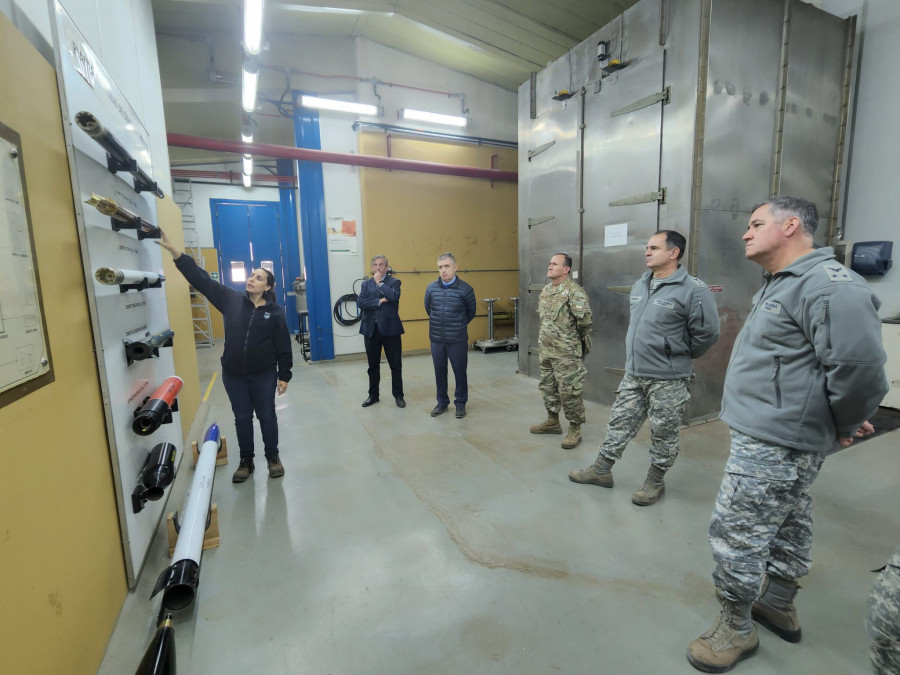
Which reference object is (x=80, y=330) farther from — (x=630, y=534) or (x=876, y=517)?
(x=876, y=517)

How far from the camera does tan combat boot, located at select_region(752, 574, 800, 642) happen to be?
1545 millimetres

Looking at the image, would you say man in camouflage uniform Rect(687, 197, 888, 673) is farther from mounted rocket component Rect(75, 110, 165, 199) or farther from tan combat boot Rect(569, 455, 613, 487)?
mounted rocket component Rect(75, 110, 165, 199)

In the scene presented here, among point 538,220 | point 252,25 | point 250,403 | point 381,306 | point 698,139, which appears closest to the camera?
point 250,403

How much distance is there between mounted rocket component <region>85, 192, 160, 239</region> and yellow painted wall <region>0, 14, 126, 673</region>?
0.28 ft

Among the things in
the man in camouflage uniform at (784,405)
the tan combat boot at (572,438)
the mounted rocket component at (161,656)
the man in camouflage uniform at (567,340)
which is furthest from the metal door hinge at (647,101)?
the mounted rocket component at (161,656)

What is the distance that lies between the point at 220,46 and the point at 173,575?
7475 mm

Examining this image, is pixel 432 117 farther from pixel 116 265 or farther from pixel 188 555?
pixel 188 555

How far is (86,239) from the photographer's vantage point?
1610 millimetres

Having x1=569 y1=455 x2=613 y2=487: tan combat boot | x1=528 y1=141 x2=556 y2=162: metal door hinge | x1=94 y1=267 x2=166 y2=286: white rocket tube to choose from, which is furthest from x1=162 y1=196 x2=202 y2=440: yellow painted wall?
x1=528 y1=141 x2=556 y2=162: metal door hinge

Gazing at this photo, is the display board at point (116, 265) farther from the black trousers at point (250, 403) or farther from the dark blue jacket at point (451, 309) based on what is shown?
the dark blue jacket at point (451, 309)

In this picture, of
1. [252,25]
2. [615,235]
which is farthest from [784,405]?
[252,25]

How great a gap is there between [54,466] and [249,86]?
529 cm

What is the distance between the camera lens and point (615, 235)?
4152 millimetres

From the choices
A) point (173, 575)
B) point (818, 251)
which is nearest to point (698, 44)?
point (818, 251)
